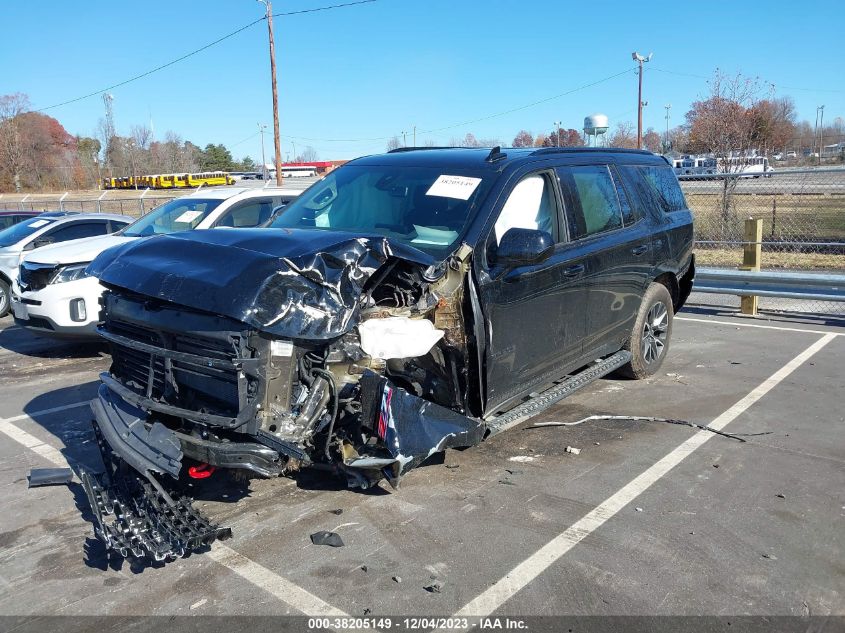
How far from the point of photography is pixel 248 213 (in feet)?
30.8

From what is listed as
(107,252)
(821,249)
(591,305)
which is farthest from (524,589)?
(821,249)

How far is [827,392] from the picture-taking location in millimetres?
6508

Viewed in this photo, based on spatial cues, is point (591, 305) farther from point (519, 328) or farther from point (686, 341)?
point (686, 341)

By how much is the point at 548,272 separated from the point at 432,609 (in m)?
2.49

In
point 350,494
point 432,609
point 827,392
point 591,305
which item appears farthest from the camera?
point 827,392

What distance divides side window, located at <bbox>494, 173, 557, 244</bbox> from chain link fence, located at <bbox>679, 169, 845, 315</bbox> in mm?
8687

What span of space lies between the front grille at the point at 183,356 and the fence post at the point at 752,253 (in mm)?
8451

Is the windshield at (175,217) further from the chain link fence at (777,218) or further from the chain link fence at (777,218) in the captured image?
the chain link fence at (777,218)

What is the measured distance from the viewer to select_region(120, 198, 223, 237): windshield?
9.09 metres

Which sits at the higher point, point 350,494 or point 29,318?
point 29,318

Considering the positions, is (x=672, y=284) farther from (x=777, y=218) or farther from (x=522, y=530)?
(x=777, y=218)

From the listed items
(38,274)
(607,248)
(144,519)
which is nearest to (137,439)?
(144,519)

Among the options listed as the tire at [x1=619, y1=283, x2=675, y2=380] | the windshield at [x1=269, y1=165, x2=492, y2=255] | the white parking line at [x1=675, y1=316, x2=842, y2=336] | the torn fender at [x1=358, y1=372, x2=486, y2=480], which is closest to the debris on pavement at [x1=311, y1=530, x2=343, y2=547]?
the torn fender at [x1=358, y1=372, x2=486, y2=480]

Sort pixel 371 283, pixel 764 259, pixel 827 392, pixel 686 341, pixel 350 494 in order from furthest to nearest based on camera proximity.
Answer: pixel 764 259, pixel 686 341, pixel 827 392, pixel 350 494, pixel 371 283
